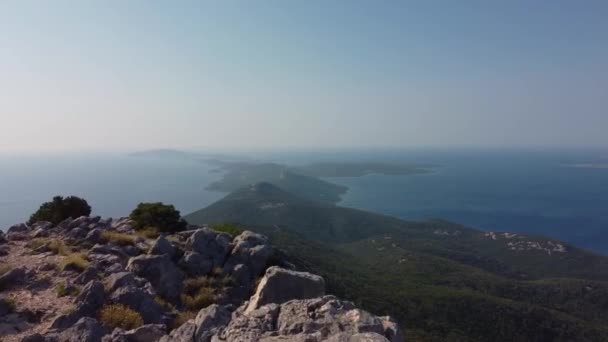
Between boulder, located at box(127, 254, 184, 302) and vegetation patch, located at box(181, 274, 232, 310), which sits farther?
boulder, located at box(127, 254, 184, 302)

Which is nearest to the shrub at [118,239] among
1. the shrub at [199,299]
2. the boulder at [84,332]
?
the shrub at [199,299]

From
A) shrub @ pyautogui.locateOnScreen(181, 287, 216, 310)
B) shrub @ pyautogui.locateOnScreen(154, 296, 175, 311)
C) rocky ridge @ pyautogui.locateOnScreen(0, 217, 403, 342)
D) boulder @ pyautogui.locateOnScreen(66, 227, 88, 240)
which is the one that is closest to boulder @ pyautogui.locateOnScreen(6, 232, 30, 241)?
rocky ridge @ pyautogui.locateOnScreen(0, 217, 403, 342)

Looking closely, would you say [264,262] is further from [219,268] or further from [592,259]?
[592,259]

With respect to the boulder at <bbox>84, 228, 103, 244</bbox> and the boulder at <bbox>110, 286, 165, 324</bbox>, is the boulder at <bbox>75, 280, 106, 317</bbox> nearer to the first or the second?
the boulder at <bbox>110, 286, 165, 324</bbox>

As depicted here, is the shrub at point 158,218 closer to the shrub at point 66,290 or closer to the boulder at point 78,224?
the boulder at point 78,224

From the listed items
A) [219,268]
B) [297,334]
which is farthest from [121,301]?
[297,334]

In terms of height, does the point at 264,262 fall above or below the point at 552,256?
above
